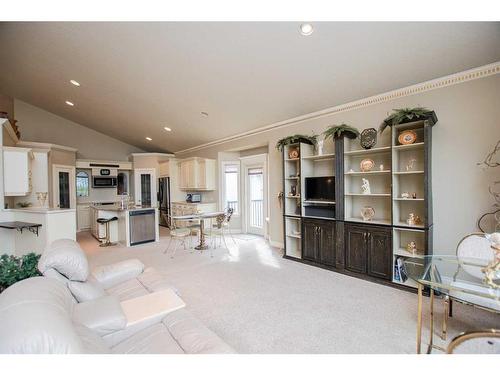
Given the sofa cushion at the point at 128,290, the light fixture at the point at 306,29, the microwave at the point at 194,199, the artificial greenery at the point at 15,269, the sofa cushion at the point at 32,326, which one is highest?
the light fixture at the point at 306,29

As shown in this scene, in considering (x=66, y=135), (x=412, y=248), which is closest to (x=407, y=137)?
(x=412, y=248)

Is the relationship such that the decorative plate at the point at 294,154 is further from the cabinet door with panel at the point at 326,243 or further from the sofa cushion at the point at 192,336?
the sofa cushion at the point at 192,336

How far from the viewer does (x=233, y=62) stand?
→ 329cm

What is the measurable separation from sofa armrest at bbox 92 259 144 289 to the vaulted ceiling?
274 cm

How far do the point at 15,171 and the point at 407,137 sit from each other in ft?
20.6

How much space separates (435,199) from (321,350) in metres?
2.38

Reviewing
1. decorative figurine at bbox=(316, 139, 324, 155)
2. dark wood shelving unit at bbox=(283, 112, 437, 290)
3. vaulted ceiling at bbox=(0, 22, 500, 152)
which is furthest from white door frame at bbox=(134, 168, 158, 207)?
decorative figurine at bbox=(316, 139, 324, 155)

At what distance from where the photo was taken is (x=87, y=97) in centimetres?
550

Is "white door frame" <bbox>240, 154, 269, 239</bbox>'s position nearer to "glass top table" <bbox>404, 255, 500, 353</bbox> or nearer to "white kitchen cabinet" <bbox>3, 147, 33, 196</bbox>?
"glass top table" <bbox>404, 255, 500, 353</bbox>

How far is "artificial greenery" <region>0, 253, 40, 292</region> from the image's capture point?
1.62 m

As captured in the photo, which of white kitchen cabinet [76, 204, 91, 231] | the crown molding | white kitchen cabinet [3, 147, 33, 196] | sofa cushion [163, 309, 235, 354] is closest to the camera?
sofa cushion [163, 309, 235, 354]

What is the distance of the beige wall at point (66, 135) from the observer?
23.1ft

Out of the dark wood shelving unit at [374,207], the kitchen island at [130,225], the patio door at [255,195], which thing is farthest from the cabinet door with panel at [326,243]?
the kitchen island at [130,225]

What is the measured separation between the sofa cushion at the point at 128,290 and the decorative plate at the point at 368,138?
3367 mm
